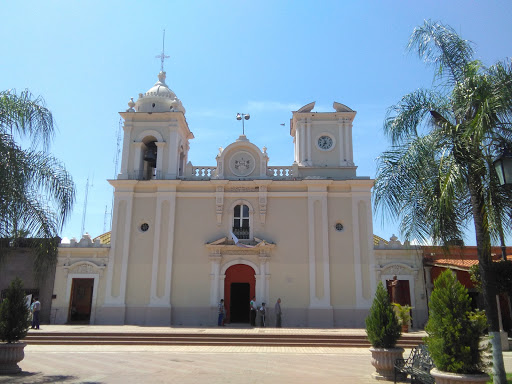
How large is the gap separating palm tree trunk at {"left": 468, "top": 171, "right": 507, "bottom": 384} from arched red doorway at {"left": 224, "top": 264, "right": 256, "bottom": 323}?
583 inches

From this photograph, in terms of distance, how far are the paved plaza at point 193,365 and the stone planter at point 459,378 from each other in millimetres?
3077

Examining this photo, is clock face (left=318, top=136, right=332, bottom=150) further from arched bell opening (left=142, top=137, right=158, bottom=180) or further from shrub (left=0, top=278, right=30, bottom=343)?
shrub (left=0, top=278, right=30, bottom=343)

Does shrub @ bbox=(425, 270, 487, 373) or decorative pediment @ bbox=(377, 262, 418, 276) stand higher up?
decorative pediment @ bbox=(377, 262, 418, 276)

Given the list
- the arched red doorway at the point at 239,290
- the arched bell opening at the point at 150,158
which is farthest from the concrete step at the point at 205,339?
the arched bell opening at the point at 150,158

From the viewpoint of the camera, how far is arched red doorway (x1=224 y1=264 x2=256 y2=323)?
897 inches

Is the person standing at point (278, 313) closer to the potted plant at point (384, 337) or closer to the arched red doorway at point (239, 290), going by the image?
the arched red doorway at point (239, 290)

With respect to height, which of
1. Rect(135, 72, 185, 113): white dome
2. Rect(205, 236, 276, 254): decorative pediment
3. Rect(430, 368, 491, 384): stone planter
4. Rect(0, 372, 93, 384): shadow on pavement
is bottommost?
Rect(0, 372, 93, 384): shadow on pavement

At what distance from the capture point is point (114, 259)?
75.0ft

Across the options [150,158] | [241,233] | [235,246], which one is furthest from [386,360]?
[150,158]

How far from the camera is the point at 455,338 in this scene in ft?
23.4

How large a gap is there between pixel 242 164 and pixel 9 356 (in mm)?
16073

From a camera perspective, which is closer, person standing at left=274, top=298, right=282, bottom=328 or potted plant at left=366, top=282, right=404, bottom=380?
potted plant at left=366, top=282, right=404, bottom=380

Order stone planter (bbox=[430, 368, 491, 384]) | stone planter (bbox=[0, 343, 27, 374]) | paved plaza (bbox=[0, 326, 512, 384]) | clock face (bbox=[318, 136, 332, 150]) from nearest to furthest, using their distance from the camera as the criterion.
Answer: stone planter (bbox=[430, 368, 491, 384]) → paved plaza (bbox=[0, 326, 512, 384]) → stone planter (bbox=[0, 343, 27, 374]) → clock face (bbox=[318, 136, 332, 150])

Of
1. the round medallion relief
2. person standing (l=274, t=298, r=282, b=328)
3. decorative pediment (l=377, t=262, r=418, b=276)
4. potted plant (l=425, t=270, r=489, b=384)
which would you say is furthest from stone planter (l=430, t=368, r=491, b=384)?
the round medallion relief
